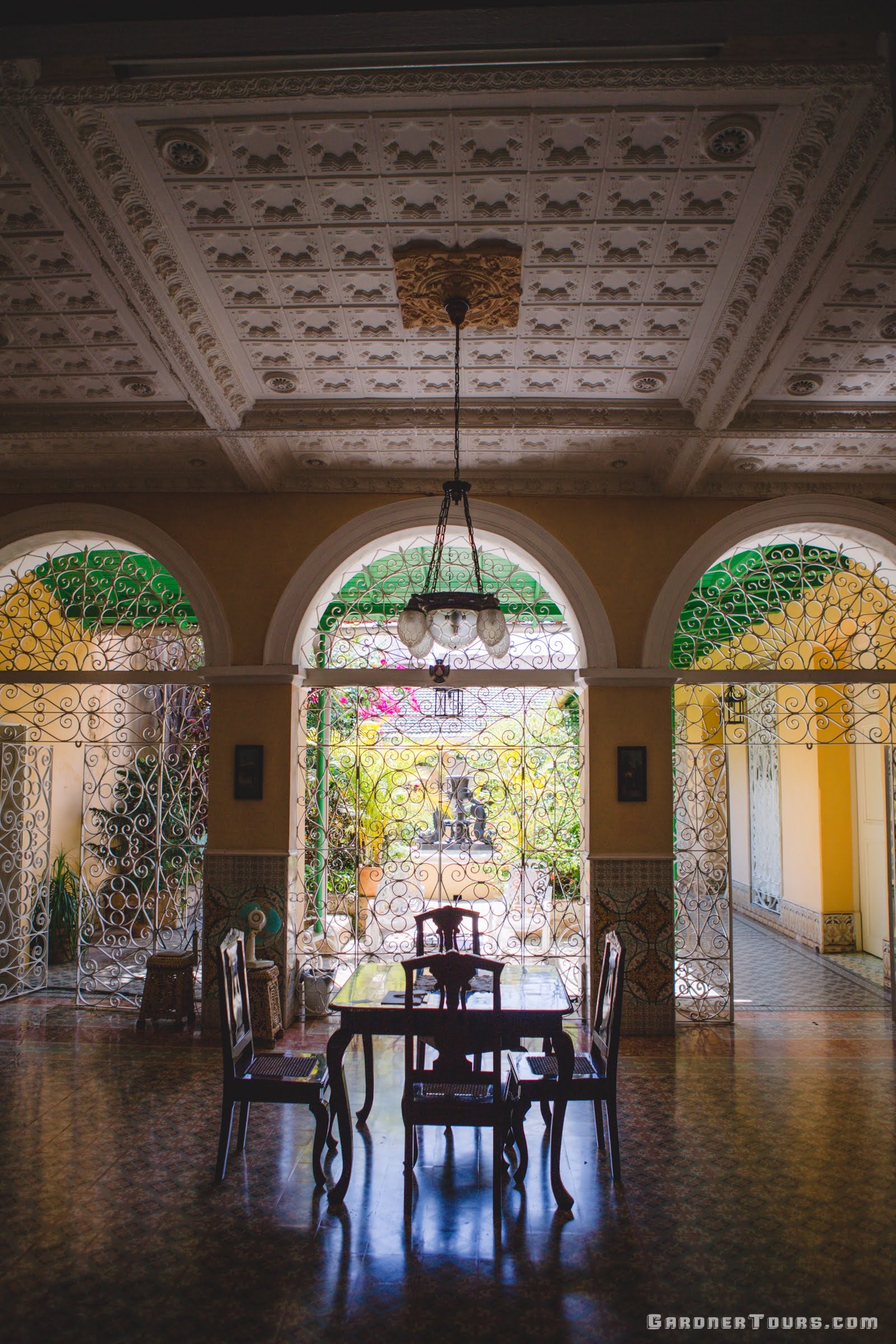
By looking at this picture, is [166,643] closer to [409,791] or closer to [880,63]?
[409,791]

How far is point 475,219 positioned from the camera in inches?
136

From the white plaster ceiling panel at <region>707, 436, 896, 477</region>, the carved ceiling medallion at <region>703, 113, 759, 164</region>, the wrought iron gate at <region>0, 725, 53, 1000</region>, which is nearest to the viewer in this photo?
the carved ceiling medallion at <region>703, 113, 759, 164</region>

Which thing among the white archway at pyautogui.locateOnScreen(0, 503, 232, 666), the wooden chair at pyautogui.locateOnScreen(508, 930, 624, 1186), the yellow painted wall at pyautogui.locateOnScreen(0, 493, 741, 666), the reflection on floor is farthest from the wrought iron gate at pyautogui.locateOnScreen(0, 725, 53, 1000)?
the reflection on floor

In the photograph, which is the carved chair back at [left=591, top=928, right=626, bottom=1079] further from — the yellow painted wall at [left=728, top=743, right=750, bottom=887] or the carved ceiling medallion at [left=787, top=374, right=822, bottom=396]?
the yellow painted wall at [left=728, top=743, right=750, bottom=887]

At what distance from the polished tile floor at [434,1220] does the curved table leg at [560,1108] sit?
3.3 inches

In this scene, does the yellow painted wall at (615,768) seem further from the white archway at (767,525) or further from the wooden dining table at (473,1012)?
the wooden dining table at (473,1012)

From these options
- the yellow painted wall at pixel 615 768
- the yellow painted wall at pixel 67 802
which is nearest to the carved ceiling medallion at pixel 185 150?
the yellow painted wall at pixel 615 768

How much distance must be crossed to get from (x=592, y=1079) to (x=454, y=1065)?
0.68 metres

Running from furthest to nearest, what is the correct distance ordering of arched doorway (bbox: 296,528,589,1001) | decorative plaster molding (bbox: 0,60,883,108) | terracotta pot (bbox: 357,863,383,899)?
1. terracotta pot (bbox: 357,863,383,899)
2. arched doorway (bbox: 296,528,589,1001)
3. decorative plaster molding (bbox: 0,60,883,108)

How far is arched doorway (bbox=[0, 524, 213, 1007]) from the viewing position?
6.19 m

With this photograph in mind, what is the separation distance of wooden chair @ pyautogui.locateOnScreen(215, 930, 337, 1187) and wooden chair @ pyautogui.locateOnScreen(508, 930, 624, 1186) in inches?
32.3

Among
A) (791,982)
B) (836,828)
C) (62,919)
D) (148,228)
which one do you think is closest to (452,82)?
(148,228)

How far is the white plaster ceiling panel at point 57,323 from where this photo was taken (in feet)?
11.5

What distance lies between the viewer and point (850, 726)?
235 inches
